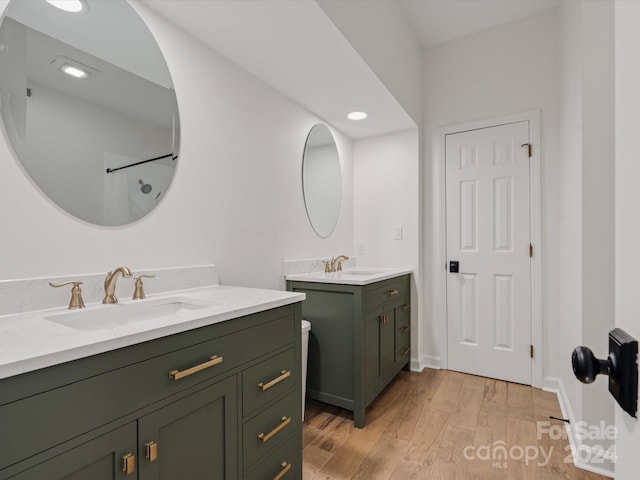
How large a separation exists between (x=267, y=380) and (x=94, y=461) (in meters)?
0.58

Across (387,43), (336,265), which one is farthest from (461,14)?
(336,265)

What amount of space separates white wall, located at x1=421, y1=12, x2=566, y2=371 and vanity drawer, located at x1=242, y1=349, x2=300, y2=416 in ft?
6.45

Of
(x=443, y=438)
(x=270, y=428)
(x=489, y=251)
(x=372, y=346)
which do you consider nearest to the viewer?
(x=270, y=428)

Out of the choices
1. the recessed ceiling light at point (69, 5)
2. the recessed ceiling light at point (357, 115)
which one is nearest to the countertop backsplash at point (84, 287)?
the recessed ceiling light at point (69, 5)

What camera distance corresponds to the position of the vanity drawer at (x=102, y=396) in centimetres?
61

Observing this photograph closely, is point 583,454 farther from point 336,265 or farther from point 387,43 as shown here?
point 387,43

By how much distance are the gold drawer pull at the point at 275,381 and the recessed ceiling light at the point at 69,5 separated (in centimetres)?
152

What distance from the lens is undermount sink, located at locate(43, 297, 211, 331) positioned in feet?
3.47

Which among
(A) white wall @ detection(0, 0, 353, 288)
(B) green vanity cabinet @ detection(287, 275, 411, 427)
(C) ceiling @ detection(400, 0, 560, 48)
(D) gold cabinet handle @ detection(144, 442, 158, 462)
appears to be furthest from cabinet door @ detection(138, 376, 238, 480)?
(C) ceiling @ detection(400, 0, 560, 48)

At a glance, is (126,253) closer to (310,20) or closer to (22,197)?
(22,197)

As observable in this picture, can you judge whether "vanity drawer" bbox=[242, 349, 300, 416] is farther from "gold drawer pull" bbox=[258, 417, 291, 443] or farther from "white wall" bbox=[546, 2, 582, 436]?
"white wall" bbox=[546, 2, 582, 436]

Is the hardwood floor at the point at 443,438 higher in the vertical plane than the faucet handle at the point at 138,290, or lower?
lower

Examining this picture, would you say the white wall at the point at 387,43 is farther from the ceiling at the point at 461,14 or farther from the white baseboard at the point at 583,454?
the white baseboard at the point at 583,454

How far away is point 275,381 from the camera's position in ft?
4.05
